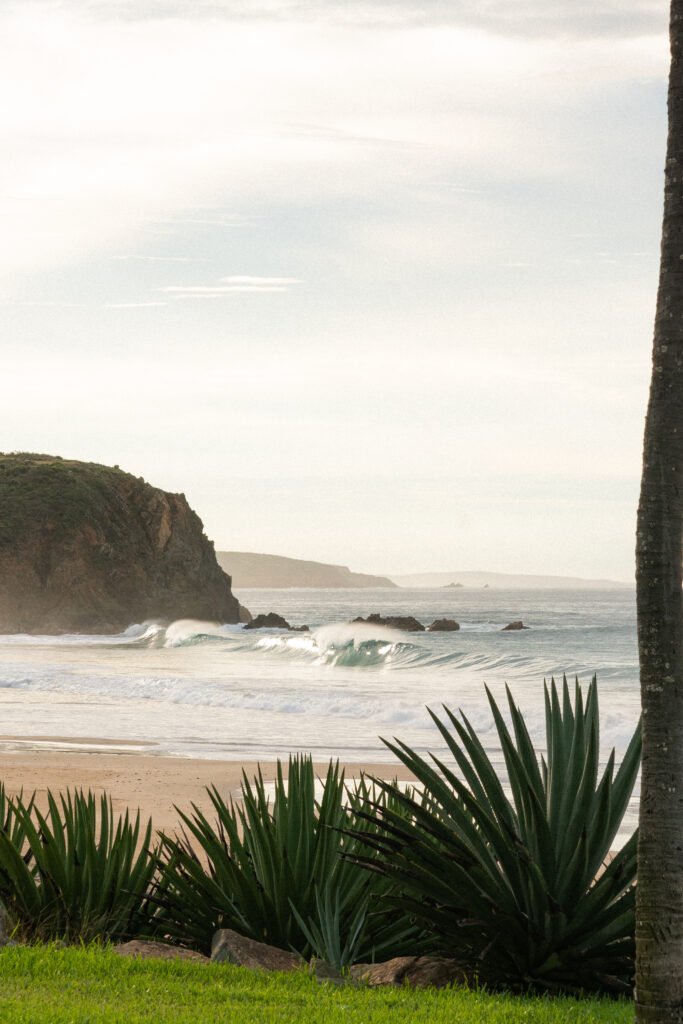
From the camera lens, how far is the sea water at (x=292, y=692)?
16.8 metres

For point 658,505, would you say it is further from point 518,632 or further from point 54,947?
point 518,632

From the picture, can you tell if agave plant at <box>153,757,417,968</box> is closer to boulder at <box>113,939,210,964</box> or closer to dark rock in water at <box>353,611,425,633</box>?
boulder at <box>113,939,210,964</box>

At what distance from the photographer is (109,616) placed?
6844 cm

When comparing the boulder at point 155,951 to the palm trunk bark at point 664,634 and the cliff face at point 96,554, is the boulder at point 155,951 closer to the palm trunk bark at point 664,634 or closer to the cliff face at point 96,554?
the palm trunk bark at point 664,634

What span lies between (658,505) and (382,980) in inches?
88.5

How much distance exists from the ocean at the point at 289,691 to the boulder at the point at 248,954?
1023cm

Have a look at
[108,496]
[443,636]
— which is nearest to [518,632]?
[443,636]

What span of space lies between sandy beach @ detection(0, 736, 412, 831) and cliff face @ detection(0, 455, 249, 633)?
53.2 metres

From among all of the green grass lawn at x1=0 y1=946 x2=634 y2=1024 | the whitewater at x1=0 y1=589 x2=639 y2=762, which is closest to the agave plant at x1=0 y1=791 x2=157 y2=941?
the green grass lawn at x1=0 y1=946 x2=634 y2=1024

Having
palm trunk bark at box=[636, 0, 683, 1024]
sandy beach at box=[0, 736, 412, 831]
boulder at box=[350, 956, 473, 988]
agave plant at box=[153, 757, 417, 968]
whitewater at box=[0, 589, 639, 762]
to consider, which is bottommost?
whitewater at box=[0, 589, 639, 762]

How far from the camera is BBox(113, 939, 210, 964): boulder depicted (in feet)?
14.5

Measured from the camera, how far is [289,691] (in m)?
26.0

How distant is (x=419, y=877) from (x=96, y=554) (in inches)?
2721

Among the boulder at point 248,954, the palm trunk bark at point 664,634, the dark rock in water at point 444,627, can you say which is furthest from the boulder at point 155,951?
the dark rock in water at point 444,627
